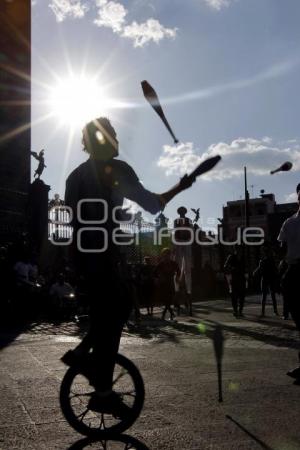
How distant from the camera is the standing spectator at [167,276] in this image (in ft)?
40.7

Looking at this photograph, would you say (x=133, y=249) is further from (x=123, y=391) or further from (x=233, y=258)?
(x=123, y=391)

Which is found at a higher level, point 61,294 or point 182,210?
point 182,210

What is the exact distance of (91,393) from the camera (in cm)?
354

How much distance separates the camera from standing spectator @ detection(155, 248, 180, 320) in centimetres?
1239

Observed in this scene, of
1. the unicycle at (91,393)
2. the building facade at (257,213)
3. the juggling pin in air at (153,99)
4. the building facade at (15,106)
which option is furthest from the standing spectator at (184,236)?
the building facade at (257,213)

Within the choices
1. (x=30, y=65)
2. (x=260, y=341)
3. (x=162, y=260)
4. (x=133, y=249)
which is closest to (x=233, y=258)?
(x=162, y=260)

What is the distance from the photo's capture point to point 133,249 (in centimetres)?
2556

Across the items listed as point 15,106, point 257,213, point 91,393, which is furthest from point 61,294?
point 257,213

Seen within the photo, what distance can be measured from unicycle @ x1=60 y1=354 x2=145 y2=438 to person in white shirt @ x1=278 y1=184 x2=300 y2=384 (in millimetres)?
2159

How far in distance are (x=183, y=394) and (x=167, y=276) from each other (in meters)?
7.70

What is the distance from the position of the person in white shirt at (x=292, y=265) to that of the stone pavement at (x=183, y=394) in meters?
0.69

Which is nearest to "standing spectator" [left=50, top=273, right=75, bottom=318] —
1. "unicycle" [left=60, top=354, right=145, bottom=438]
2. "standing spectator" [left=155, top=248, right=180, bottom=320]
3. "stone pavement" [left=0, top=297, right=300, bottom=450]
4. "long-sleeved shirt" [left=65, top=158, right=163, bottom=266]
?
"standing spectator" [left=155, top=248, right=180, bottom=320]

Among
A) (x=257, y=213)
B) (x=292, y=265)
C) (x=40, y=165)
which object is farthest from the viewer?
(x=257, y=213)

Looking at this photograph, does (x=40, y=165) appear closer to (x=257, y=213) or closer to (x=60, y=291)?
(x=60, y=291)
